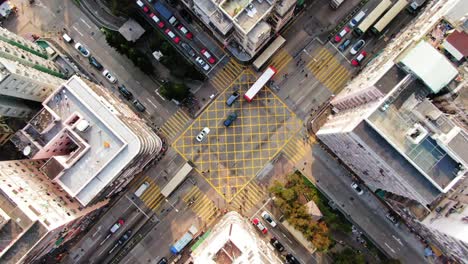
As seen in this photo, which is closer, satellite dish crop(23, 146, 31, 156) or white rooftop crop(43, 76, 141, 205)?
white rooftop crop(43, 76, 141, 205)

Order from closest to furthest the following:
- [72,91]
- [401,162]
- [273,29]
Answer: [401,162] → [72,91] → [273,29]

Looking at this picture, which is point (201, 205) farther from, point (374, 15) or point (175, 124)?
point (374, 15)

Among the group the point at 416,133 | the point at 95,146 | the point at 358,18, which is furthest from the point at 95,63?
the point at 416,133

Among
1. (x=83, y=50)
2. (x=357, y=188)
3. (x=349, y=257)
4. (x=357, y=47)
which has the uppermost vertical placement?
(x=357, y=47)

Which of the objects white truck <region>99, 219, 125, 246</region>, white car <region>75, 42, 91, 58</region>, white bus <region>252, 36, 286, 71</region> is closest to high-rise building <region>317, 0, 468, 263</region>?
white bus <region>252, 36, 286, 71</region>

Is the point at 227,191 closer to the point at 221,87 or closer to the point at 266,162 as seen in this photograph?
the point at 266,162

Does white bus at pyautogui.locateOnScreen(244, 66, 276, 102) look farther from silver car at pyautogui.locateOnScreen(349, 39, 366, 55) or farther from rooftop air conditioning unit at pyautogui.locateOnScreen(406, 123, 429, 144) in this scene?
rooftop air conditioning unit at pyautogui.locateOnScreen(406, 123, 429, 144)

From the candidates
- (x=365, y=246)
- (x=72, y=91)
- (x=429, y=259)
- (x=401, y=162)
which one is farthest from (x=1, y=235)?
(x=429, y=259)
